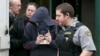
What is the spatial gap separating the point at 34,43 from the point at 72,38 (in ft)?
1.67

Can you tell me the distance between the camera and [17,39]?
453cm

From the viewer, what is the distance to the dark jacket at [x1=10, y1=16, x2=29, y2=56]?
445 cm

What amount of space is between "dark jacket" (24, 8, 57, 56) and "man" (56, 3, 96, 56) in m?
0.19

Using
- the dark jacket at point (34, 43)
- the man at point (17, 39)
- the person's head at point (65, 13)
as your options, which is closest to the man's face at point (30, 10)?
the man at point (17, 39)

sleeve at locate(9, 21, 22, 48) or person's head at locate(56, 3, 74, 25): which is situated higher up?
person's head at locate(56, 3, 74, 25)

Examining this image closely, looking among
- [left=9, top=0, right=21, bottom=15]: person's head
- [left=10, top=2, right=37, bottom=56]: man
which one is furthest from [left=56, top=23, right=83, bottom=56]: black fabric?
[left=9, top=0, right=21, bottom=15]: person's head

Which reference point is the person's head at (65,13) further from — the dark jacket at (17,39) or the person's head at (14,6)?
the person's head at (14,6)

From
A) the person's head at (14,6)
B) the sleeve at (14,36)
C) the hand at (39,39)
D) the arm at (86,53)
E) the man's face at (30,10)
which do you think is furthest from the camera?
the man's face at (30,10)

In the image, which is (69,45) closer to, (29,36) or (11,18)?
(29,36)

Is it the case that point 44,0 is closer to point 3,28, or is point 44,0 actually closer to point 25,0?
point 25,0

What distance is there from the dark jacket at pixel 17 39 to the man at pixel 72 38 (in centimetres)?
48

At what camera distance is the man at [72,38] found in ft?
13.4

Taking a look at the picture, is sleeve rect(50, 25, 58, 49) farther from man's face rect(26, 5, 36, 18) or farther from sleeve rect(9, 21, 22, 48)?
man's face rect(26, 5, 36, 18)

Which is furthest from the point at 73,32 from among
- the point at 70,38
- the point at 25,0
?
the point at 25,0
